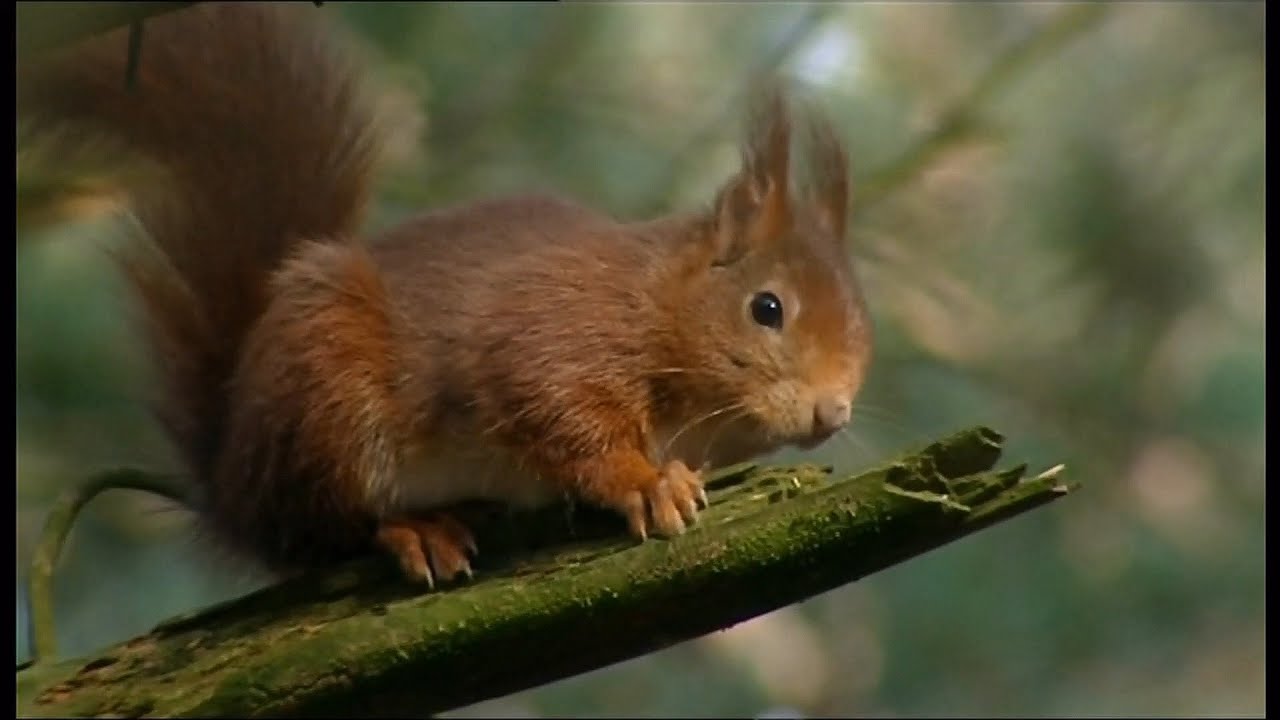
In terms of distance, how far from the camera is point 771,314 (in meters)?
1.21

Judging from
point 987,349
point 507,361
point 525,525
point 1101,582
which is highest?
point 987,349

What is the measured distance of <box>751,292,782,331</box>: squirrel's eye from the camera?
1.21 meters

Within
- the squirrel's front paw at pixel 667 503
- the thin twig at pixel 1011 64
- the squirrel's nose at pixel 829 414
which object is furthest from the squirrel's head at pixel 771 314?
the thin twig at pixel 1011 64

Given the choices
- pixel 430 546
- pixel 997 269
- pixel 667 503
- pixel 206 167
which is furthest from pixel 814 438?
pixel 997 269

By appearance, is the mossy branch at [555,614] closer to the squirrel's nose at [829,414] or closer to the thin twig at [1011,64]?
the squirrel's nose at [829,414]

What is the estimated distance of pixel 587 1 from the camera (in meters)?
1.92

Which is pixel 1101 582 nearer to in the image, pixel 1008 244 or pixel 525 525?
pixel 1008 244

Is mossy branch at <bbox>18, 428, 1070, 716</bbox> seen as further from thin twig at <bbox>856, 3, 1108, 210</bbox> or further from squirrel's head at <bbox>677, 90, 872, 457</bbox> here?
thin twig at <bbox>856, 3, 1108, 210</bbox>

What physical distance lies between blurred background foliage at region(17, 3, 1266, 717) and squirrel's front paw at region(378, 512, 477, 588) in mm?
793

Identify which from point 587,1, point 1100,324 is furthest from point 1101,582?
point 587,1

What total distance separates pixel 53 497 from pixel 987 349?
3.64 feet

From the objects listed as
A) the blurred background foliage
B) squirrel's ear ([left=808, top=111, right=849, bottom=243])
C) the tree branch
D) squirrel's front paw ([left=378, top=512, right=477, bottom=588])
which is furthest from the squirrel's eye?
the blurred background foliage

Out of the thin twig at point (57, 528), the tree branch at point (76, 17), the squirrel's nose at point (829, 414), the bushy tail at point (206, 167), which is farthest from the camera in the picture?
the bushy tail at point (206, 167)

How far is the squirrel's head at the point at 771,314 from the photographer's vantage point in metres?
1.18
